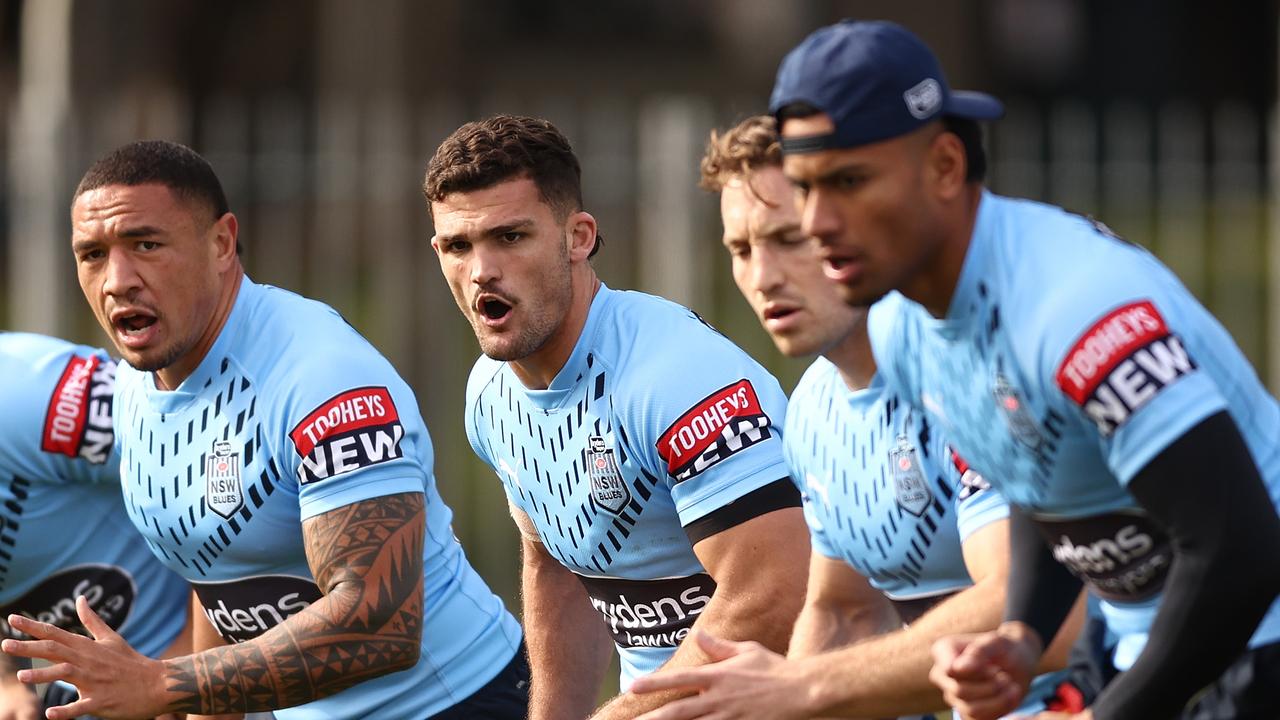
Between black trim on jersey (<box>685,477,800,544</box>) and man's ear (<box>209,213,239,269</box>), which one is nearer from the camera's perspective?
black trim on jersey (<box>685,477,800,544</box>)

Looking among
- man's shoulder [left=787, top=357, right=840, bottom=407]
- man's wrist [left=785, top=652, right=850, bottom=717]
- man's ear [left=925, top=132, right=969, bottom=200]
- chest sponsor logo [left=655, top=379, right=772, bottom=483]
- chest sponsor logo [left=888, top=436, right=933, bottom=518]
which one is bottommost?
man's wrist [left=785, top=652, right=850, bottom=717]

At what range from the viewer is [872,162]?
3652 millimetres

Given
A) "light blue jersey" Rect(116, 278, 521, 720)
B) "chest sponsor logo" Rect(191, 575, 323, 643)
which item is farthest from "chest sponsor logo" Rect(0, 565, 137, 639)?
"chest sponsor logo" Rect(191, 575, 323, 643)

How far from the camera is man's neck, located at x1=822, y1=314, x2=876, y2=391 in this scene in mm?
5066

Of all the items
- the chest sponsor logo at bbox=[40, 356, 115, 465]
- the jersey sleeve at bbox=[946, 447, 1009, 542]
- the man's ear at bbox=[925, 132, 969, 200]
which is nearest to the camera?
the man's ear at bbox=[925, 132, 969, 200]

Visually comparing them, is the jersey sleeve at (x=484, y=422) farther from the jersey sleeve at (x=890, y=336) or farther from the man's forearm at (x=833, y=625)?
the jersey sleeve at (x=890, y=336)

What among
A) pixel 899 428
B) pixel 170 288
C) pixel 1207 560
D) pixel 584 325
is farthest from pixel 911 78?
pixel 170 288

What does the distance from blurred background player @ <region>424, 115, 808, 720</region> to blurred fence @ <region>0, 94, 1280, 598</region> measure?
5795 mm

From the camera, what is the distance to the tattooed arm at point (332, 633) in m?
4.96

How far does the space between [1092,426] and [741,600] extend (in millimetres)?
1554

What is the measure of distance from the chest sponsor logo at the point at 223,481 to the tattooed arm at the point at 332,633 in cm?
31

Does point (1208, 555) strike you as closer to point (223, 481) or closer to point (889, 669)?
point (889, 669)

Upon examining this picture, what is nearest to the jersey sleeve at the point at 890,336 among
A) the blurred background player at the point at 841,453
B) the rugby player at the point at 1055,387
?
the rugby player at the point at 1055,387

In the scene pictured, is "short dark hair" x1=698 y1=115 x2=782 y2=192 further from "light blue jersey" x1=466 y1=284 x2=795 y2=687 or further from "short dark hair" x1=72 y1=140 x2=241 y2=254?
"short dark hair" x1=72 y1=140 x2=241 y2=254
